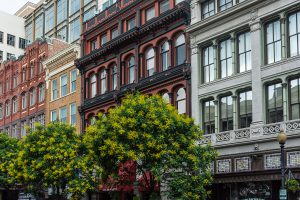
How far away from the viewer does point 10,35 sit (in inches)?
3762

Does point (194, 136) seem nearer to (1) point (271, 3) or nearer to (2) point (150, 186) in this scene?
A: (2) point (150, 186)

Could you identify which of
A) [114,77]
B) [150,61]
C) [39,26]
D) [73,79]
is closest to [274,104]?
[150,61]

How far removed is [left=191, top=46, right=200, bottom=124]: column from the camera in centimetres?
3994

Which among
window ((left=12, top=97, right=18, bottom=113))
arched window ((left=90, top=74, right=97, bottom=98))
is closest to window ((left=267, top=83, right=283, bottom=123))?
arched window ((left=90, top=74, right=97, bottom=98))

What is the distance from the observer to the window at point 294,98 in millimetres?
32562

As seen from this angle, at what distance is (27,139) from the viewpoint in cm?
4488

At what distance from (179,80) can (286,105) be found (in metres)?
11.1

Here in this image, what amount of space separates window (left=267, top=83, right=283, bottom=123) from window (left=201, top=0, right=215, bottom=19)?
26.5 feet

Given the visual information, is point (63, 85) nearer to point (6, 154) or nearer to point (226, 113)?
point (6, 154)

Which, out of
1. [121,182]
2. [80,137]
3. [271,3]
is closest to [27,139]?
[80,137]

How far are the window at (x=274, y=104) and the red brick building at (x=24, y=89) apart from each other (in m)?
35.1

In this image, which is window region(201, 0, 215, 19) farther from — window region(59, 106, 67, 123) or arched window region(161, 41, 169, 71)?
window region(59, 106, 67, 123)

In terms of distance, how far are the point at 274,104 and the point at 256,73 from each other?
234cm

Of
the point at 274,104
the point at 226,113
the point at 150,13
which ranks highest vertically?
the point at 150,13
